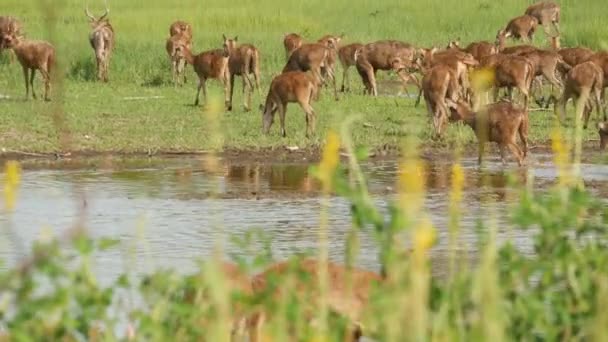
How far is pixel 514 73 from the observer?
21000 millimetres

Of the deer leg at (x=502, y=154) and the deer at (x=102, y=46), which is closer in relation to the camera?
the deer leg at (x=502, y=154)

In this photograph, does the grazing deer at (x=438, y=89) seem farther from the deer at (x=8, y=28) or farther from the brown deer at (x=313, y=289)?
the brown deer at (x=313, y=289)

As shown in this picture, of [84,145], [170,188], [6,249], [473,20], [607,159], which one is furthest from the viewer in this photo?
[473,20]

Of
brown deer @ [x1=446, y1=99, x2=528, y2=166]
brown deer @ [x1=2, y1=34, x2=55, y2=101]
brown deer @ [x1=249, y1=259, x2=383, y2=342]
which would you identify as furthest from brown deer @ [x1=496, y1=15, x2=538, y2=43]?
brown deer @ [x1=249, y1=259, x2=383, y2=342]

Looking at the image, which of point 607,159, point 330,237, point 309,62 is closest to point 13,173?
point 330,237

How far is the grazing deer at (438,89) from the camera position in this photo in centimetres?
1867

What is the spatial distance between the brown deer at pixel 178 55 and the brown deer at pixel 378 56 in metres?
2.89

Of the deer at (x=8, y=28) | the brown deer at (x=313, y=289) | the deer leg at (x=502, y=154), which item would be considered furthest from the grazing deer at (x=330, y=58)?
the brown deer at (x=313, y=289)

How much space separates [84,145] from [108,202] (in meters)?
3.85

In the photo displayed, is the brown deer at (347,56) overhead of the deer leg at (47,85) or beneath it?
overhead

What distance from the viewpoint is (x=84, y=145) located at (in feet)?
57.2

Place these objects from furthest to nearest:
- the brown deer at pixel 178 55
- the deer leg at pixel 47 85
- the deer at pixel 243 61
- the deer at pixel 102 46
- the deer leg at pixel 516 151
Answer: the deer at pixel 102 46 < the brown deer at pixel 178 55 < the deer at pixel 243 61 < the deer leg at pixel 47 85 < the deer leg at pixel 516 151

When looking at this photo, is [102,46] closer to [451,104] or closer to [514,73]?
[514,73]

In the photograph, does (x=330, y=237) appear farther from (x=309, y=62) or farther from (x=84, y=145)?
(x=309, y=62)
